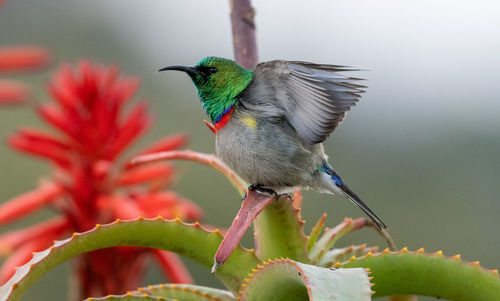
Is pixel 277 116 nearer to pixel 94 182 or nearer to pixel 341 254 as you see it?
pixel 341 254

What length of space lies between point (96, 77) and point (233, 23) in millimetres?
1338

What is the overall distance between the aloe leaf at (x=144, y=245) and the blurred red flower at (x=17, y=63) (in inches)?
47.3

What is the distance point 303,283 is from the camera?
1154mm

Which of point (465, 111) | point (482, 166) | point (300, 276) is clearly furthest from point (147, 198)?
point (465, 111)

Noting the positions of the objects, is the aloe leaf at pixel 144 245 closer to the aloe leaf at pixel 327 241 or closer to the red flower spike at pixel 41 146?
the aloe leaf at pixel 327 241

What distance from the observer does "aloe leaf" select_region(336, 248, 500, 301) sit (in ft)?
4.11

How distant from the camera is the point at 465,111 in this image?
1220 centimetres

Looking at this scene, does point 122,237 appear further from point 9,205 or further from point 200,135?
point 200,135

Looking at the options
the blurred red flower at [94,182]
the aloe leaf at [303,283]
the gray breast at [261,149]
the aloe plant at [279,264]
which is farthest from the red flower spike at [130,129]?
the aloe leaf at [303,283]

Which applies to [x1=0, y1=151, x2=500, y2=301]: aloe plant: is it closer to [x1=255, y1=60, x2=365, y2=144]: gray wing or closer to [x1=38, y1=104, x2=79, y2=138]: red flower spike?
[x1=255, y1=60, x2=365, y2=144]: gray wing

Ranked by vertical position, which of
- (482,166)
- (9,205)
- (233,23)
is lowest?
(482,166)

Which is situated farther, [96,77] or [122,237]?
[96,77]

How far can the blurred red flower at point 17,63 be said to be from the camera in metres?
2.28

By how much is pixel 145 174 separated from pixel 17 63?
1.89ft
